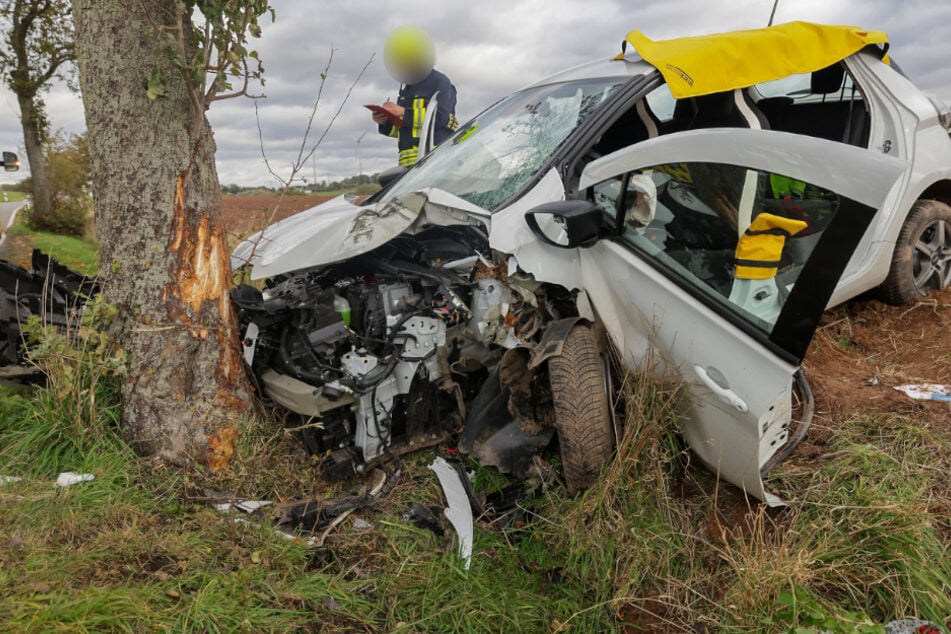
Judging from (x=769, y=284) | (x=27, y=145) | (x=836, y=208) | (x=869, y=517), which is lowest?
(x=869, y=517)

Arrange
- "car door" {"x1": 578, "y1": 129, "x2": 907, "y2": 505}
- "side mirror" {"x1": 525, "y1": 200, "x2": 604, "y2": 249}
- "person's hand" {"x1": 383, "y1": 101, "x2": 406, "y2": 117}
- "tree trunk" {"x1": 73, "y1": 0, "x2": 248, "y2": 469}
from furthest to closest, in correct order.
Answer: "person's hand" {"x1": 383, "y1": 101, "x2": 406, "y2": 117} → "tree trunk" {"x1": 73, "y1": 0, "x2": 248, "y2": 469} → "side mirror" {"x1": 525, "y1": 200, "x2": 604, "y2": 249} → "car door" {"x1": 578, "y1": 129, "x2": 907, "y2": 505}

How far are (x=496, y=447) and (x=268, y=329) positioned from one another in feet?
4.21

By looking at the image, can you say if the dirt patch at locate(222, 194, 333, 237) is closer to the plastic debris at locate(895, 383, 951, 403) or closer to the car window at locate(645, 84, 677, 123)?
the car window at locate(645, 84, 677, 123)

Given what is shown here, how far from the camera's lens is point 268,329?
119 inches

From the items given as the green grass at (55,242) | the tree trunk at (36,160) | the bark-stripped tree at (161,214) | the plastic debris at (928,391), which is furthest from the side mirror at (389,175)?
the tree trunk at (36,160)

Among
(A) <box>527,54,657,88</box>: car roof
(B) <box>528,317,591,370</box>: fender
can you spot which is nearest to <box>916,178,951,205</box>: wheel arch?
(A) <box>527,54,657,88</box>: car roof

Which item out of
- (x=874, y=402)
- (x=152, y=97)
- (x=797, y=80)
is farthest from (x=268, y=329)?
(x=797, y=80)

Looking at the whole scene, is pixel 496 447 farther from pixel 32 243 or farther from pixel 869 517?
pixel 32 243

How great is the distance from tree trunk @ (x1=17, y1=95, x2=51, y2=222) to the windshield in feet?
46.6

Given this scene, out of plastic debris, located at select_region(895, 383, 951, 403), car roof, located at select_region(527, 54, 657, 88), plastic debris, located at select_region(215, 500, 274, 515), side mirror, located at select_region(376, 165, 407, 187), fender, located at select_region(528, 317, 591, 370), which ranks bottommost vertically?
plastic debris, located at select_region(215, 500, 274, 515)

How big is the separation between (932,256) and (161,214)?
14.4ft

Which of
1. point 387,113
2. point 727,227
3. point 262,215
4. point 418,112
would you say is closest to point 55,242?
point 387,113

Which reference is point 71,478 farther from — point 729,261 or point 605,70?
point 605,70

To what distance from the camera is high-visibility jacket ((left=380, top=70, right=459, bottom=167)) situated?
5.79 meters
